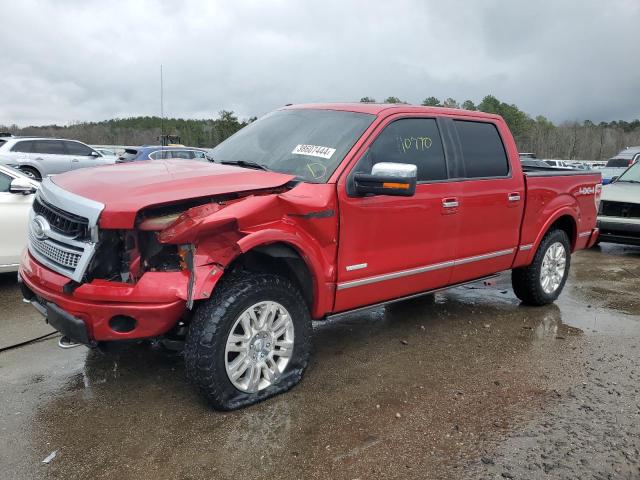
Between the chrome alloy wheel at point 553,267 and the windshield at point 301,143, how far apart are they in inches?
112

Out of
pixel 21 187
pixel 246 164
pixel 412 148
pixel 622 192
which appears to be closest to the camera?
pixel 246 164

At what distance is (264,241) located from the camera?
322 centimetres

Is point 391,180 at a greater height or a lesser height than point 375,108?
lesser

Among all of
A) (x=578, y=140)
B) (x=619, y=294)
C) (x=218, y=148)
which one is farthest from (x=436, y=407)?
(x=578, y=140)

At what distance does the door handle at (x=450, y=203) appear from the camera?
14.4 ft

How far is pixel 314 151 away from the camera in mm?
3924

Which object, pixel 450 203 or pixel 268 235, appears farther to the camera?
pixel 450 203

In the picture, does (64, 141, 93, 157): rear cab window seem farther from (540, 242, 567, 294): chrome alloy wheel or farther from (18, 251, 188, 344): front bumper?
(18, 251, 188, 344): front bumper

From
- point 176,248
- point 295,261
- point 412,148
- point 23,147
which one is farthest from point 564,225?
point 23,147

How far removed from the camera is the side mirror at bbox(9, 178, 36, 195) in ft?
19.6

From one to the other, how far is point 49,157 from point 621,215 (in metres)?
16.3

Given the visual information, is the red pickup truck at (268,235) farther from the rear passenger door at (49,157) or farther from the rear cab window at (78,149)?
the rear cab window at (78,149)

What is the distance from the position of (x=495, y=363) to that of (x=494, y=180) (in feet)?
5.40

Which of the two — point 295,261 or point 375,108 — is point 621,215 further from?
point 295,261
